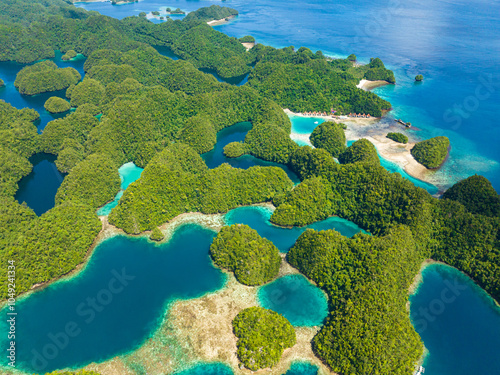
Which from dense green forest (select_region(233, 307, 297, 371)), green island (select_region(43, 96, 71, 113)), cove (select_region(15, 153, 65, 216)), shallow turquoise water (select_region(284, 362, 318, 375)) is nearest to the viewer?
dense green forest (select_region(233, 307, 297, 371))

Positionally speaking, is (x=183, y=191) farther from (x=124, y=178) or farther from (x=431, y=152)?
(x=431, y=152)

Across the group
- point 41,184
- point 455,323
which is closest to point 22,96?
point 41,184

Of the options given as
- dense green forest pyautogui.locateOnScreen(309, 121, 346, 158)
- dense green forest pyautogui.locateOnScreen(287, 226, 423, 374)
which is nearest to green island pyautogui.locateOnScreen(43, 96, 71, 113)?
dense green forest pyautogui.locateOnScreen(309, 121, 346, 158)

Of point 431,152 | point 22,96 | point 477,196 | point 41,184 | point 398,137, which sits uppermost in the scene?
point 477,196

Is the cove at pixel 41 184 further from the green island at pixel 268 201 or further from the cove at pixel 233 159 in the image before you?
the cove at pixel 233 159

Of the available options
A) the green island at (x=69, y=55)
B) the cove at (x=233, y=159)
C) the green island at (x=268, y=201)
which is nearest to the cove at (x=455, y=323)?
the green island at (x=268, y=201)

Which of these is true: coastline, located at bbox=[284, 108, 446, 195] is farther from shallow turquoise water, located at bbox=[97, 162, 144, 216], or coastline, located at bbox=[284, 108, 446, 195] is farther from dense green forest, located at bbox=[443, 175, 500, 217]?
shallow turquoise water, located at bbox=[97, 162, 144, 216]
